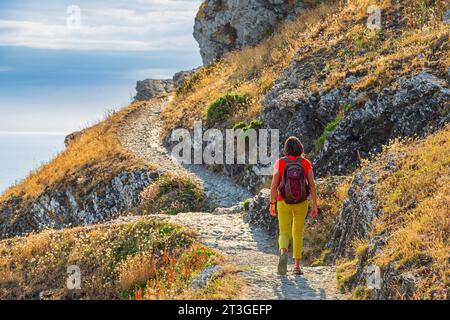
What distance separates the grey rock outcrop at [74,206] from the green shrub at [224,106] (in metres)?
5.58

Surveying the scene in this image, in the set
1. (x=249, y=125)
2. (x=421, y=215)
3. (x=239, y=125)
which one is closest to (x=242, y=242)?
(x=421, y=215)

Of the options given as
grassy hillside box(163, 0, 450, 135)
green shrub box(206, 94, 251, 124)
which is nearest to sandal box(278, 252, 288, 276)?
grassy hillside box(163, 0, 450, 135)

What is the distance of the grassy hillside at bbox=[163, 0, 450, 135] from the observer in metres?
21.5

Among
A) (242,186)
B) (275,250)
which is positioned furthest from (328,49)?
(275,250)

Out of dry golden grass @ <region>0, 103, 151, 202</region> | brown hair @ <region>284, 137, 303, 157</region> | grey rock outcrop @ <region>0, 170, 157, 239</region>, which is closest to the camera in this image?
brown hair @ <region>284, 137, 303, 157</region>

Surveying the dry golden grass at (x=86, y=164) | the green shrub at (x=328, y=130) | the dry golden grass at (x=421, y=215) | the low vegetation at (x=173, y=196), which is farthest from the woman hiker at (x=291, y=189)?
the dry golden grass at (x=86, y=164)

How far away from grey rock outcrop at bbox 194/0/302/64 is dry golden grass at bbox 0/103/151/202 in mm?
12204

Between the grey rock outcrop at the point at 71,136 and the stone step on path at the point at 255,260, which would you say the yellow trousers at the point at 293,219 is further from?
the grey rock outcrop at the point at 71,136

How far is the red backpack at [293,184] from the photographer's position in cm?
1130

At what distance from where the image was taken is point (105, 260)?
15.9m

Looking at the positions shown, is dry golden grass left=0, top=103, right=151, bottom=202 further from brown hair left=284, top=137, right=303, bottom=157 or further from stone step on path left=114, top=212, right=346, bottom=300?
brown hair left=284, top=137, right=303, bottom=157

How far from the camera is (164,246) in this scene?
15.7 m
